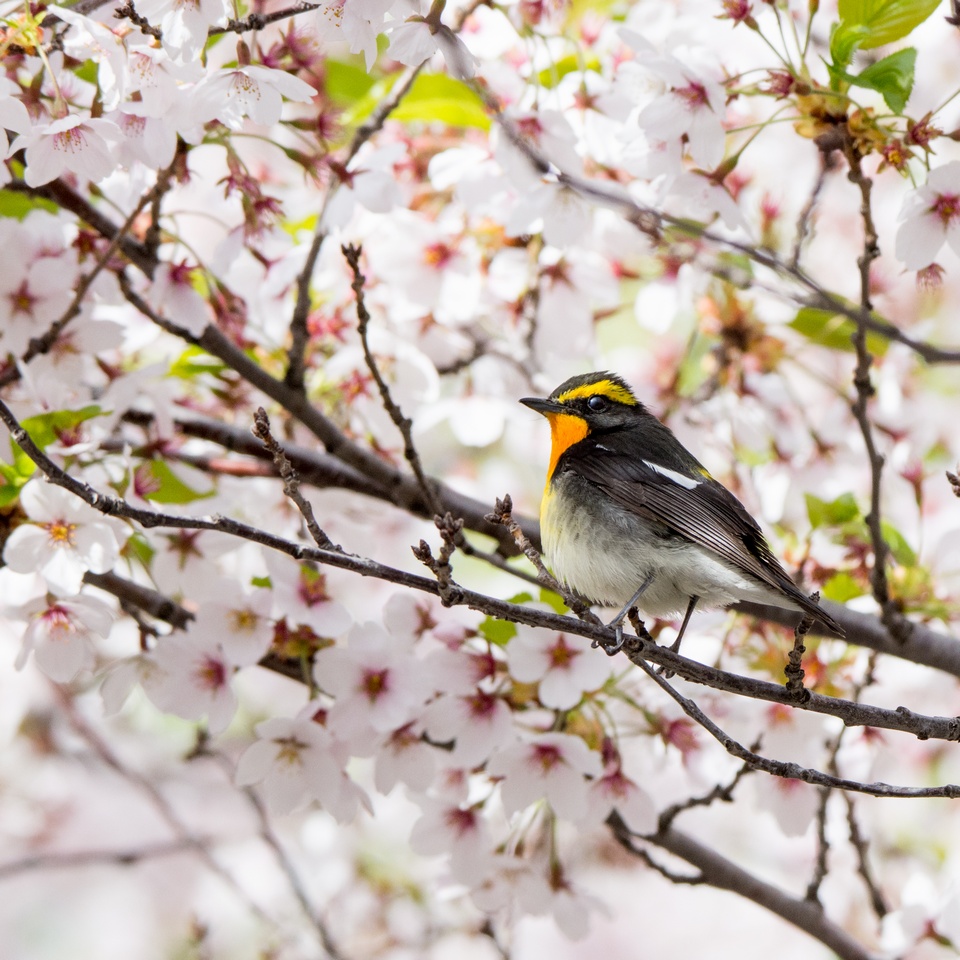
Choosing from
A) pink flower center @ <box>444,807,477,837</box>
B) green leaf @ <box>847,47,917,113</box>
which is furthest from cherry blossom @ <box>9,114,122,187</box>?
pink flower center @ <box>444,807,477,837</box>

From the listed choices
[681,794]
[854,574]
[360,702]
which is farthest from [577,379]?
[681,794]

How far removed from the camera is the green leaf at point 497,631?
2773mm

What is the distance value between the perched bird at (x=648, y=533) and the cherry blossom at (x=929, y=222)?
79cm

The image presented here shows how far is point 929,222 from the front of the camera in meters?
2.54

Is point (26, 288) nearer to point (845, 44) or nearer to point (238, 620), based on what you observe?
point (238, 620)

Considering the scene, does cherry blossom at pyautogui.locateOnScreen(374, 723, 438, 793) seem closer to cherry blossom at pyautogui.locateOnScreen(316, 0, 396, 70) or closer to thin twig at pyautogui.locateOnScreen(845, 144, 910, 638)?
thin twig at pyautogui.locateOnScreen(845, 144, 910, 638)

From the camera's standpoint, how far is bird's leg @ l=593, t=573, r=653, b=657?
2186mm

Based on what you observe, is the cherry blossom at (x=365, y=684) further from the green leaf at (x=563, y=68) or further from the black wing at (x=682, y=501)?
the green leaf at (x=563, y=68)

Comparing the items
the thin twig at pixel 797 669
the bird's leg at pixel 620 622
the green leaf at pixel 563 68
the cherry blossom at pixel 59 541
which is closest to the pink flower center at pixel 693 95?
the green leaf at pixel 563 68

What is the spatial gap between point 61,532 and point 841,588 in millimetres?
2157

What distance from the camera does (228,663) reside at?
9.29ft

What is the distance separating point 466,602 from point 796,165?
4733 mm

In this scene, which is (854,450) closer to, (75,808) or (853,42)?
(853,42)

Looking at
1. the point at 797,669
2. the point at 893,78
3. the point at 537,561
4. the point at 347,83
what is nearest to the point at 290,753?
the point at 537,561
